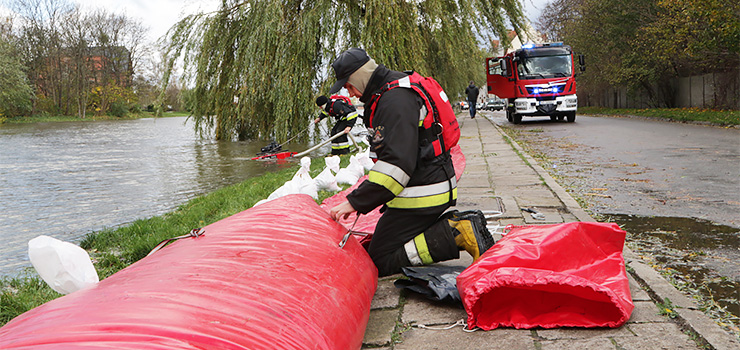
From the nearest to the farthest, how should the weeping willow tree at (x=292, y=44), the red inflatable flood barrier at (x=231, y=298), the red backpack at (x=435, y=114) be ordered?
the red inflatable flood barrier at (x=231, y=298) → the red backpack at (x=435, y=114) → the weeping willow tree at (x=292, y=44)

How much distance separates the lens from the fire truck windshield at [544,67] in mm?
19875

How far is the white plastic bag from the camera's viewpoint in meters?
2.20

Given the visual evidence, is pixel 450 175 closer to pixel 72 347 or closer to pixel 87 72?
pixel 72 347

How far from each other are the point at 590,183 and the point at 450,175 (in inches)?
179

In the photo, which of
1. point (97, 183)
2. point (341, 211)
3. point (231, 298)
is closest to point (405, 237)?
point (341, 211)

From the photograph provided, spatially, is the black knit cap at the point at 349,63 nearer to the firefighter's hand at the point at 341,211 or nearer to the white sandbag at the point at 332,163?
the firefighter's hand at the point at 341,211

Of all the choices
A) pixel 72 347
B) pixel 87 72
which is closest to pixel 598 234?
pixel 72 347

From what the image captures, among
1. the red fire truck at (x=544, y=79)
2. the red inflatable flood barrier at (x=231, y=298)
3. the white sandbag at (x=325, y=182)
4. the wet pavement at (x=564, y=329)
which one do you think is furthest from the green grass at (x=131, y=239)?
the red fire truck at (x=544, y=79)

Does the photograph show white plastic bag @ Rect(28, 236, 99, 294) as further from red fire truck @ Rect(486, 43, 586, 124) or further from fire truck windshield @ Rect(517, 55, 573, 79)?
fire truck windshield @ Rect(517, 55, 573, 79)

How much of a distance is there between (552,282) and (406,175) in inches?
40.6

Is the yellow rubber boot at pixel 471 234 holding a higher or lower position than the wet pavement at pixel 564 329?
higher

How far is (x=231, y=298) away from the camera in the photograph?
2.09 metres

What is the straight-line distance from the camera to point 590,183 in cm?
753

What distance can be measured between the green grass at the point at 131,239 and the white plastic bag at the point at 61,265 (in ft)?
4.96
